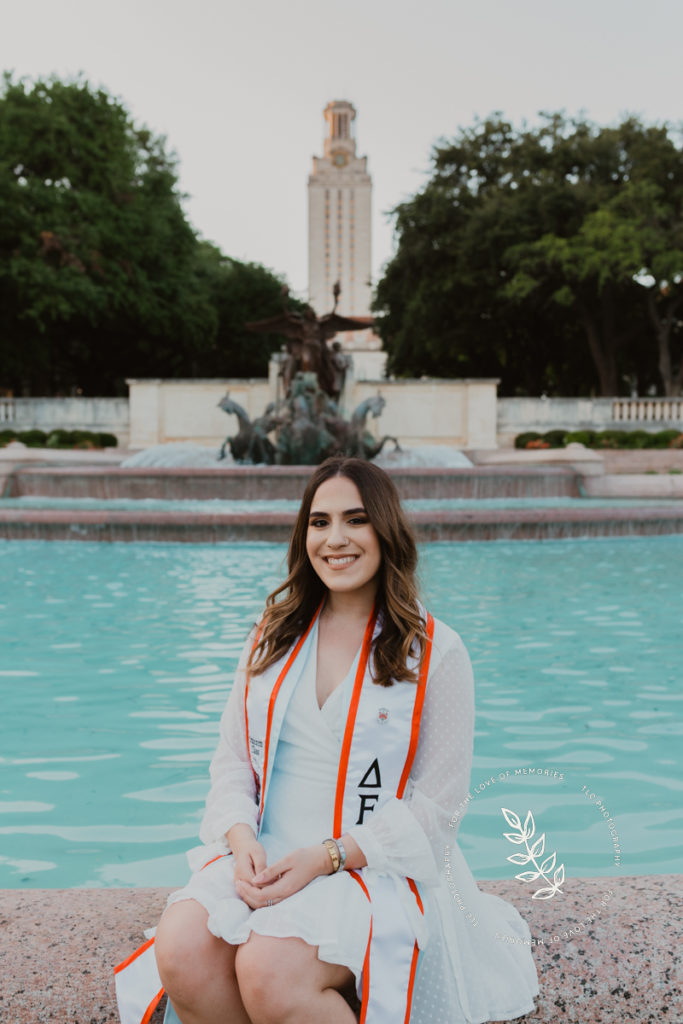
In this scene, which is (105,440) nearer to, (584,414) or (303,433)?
(303,433)

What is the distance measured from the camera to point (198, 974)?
184cm

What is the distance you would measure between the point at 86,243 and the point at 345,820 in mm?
33287

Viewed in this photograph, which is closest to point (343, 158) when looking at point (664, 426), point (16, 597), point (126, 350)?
point (126, 350)

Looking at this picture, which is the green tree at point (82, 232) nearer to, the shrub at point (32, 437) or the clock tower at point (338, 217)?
the shrub at point (32, 437)

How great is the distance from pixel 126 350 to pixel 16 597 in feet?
120

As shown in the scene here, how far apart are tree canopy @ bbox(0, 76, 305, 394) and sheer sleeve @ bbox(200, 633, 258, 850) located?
3118 centimetres

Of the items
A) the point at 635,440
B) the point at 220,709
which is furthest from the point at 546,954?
the point at 635,440

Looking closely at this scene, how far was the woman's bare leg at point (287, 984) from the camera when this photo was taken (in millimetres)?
1752

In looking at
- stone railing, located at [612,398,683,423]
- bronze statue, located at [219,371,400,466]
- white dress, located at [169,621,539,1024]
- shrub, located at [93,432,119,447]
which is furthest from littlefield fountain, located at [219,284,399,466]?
white dress, located at [169,621,539,1024]

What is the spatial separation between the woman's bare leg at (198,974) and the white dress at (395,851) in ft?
0.15

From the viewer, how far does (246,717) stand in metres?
2.25

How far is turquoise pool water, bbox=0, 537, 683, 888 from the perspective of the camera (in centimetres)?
343

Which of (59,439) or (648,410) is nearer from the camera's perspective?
(59,439)

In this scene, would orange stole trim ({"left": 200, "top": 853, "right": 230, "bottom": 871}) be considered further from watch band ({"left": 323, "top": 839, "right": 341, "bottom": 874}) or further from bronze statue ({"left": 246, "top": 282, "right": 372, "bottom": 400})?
bronze statue ({"left": 246, "top": 282, "right": 372, "bottom": 400})
